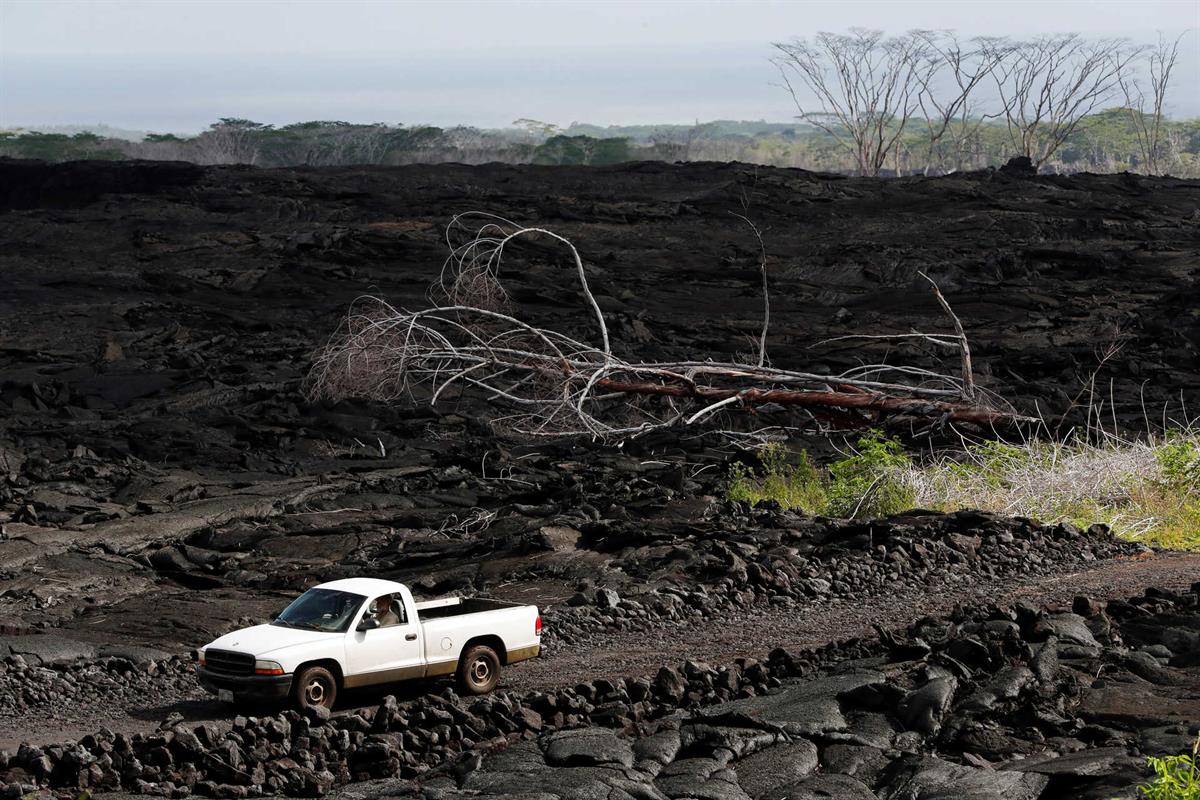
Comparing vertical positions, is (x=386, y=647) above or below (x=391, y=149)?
below

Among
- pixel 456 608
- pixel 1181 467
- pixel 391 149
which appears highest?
pixel 391 149

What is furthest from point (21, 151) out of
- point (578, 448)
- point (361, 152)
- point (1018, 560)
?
point (1018, 560)

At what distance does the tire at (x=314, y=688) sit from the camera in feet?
25.8

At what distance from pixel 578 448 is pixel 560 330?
28.4 ft

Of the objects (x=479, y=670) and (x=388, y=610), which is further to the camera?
(x=479, y=670)

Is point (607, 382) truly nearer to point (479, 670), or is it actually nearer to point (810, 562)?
point (810, 562)

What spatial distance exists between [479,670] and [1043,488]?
22.7 feet

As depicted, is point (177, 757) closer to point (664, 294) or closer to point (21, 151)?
point (664, 294)

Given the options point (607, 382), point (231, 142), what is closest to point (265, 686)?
point (607, 382)

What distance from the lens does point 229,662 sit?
26.4 ft

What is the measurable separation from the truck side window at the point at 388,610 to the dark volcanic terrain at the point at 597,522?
525 millimetres

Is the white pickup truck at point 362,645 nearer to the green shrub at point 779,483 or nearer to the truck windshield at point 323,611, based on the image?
→ the truck windshield at point 323,611

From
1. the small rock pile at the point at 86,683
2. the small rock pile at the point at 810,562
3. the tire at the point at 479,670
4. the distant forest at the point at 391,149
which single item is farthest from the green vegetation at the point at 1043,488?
the distant forest at the point at 391,149

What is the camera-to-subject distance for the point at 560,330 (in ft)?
86.7
